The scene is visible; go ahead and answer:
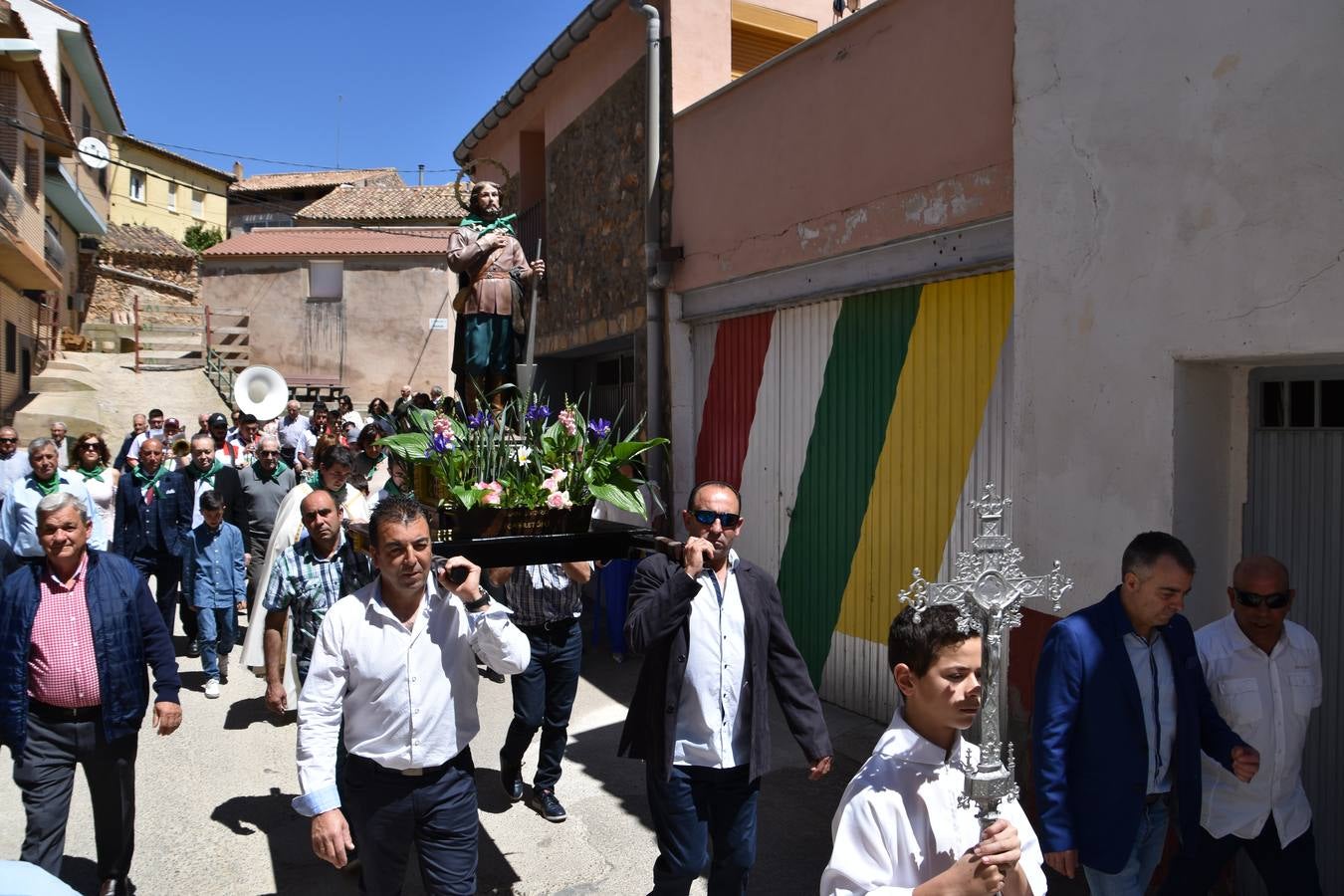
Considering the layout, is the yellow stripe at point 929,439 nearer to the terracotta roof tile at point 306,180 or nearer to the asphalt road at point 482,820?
the asphalt road at point 482,820

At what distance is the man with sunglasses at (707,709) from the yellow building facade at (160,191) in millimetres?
40898

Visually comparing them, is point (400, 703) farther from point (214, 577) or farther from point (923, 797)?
point (214, 577)

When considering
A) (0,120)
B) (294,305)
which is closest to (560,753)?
(0,120)

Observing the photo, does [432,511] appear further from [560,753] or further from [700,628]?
[560,753]

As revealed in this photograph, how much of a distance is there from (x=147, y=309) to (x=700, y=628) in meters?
32.1

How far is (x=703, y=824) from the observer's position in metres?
4.04

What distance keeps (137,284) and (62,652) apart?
3532 centimetres

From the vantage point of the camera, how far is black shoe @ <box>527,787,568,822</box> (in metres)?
5.82

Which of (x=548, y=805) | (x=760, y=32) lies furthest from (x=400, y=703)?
(x=760, y=32)

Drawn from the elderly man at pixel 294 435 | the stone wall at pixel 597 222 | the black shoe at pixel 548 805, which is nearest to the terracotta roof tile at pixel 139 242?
the elderly man at pixel 294 435

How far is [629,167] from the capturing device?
10.3 metres

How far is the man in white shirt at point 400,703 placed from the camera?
12.0 feet

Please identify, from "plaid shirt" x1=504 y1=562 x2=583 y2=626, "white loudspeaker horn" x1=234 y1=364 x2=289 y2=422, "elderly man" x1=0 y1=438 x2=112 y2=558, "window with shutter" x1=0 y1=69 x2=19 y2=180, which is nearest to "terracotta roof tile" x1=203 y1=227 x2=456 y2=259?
"window with shutter" x1=0 y1=69 x2=19 y2=180

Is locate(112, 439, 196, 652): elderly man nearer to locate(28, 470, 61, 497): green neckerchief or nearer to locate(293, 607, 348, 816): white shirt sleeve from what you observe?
locate(28, 470, 61, 497): green neckerchief
